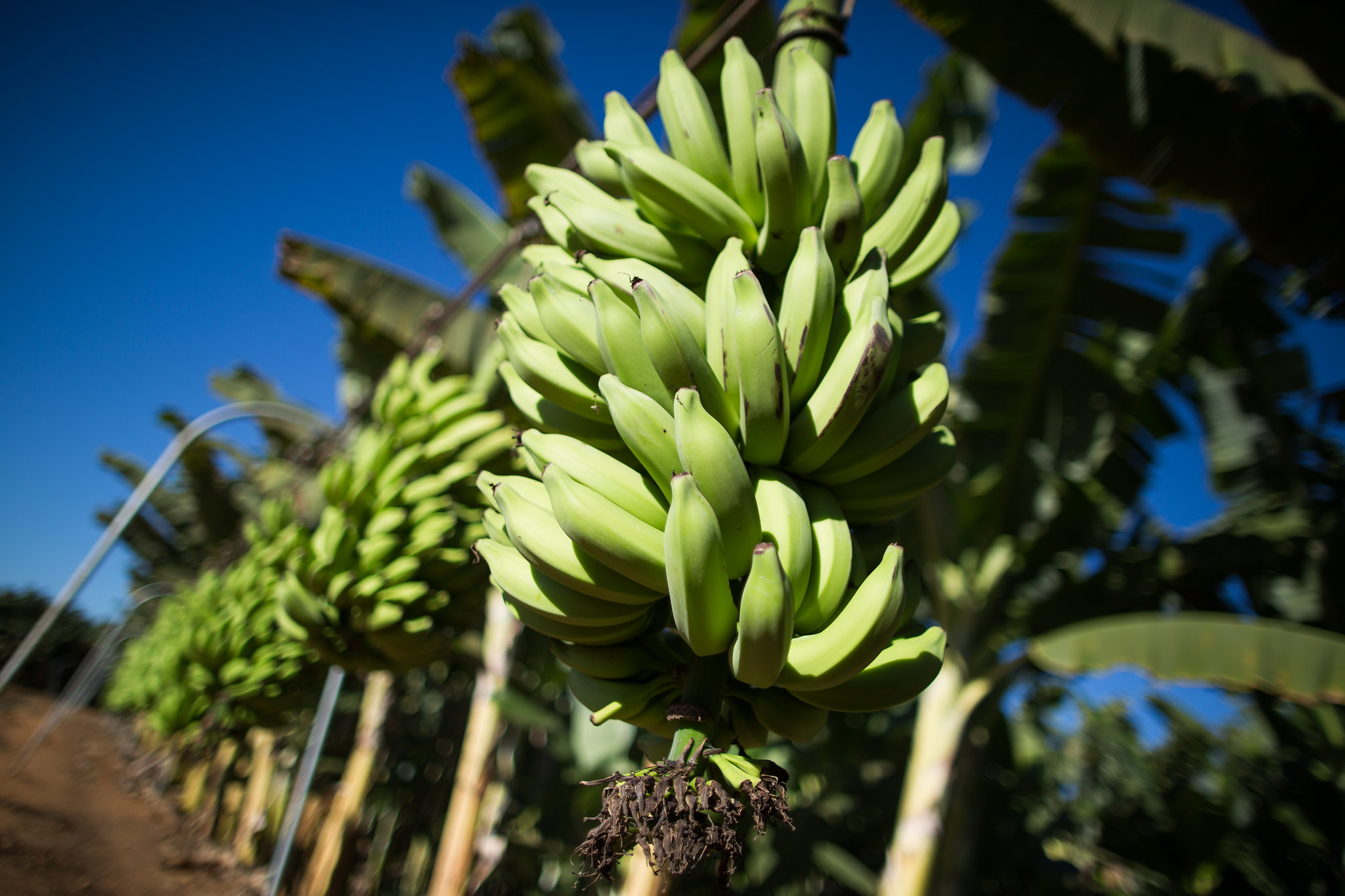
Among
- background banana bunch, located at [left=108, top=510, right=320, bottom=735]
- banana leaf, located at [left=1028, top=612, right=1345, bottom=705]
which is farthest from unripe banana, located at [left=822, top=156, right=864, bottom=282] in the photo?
banana leaf, located at [left=1028, top=612, right=1345, bottom=705]

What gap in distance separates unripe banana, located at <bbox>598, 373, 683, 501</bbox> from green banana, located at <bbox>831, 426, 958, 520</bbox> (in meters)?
0.33

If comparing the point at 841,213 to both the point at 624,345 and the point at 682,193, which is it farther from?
the point at 624,345

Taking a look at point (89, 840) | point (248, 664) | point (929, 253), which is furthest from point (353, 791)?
point (929, 253)

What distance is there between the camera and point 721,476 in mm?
864

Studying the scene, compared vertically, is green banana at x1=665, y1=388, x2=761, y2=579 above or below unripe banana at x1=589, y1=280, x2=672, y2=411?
below

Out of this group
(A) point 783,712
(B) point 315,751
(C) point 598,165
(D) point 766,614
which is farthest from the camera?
(B) point 315,751

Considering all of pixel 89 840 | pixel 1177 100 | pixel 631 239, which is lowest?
pixel 89 840

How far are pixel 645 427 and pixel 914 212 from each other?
767mm

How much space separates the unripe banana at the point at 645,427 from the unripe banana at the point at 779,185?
0.43m

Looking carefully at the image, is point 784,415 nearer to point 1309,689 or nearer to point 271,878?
point 271,878

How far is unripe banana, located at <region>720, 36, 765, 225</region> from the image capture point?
1.26m

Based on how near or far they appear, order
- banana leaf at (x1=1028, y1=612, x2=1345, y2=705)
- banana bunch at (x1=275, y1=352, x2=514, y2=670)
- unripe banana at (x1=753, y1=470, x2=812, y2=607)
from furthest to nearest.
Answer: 1. banana leaf at (x1=1028, y1=612, x2=1345, y2=705)
2. banana bunch at (x1=275, y1=352, x2=514, y2=670)
3. unripe banana at (x1=753, y1=470, x2=812, y2=607)

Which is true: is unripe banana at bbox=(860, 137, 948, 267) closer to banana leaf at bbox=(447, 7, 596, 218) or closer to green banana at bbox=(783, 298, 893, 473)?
green banana at bbox=(783, 298, 893, 473)

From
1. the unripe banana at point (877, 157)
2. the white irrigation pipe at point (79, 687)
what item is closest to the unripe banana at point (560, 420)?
the unripe banana at point (877, 157)
